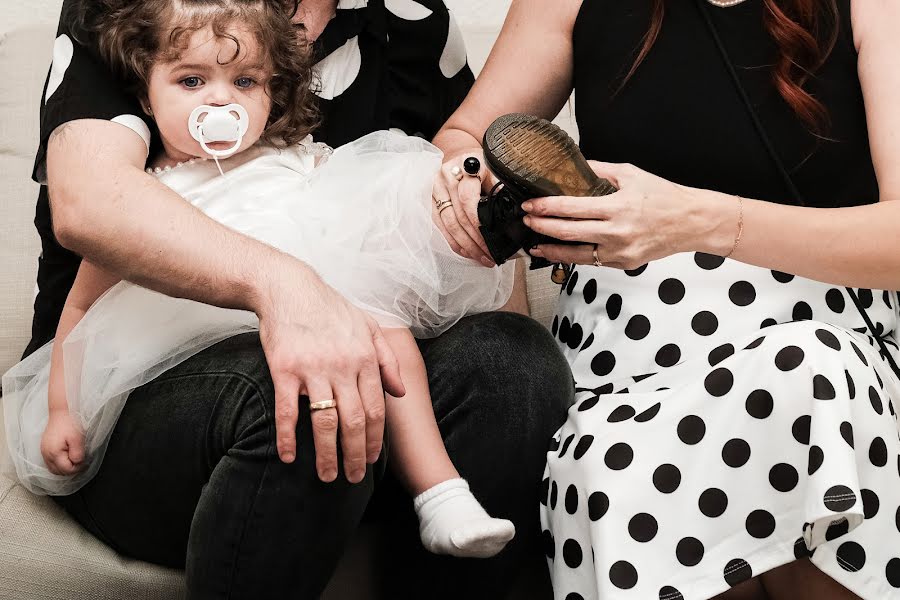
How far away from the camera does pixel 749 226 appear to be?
3.38 ft

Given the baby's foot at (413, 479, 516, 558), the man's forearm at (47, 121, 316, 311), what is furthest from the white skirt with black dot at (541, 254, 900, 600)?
the man's forearm at (47, 121, 316, 311)

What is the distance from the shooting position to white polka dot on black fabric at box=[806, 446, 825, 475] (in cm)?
89

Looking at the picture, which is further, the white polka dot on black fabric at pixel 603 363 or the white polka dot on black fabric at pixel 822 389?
the white polka dot on black fabric at pixel 603 363

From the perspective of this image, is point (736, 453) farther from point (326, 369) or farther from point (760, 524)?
point (326, 369)

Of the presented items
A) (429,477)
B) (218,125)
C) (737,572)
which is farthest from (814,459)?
(218,125)

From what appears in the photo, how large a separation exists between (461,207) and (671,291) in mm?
280

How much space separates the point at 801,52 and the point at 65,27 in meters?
0.90

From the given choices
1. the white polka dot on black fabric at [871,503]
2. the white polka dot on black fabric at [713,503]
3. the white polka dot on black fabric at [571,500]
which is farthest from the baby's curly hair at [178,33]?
the white polka dot on black fabric at [871,503]

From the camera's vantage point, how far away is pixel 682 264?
1194mm

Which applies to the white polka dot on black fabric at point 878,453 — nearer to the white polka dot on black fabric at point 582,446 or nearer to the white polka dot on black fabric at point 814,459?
the white polka dot on black fabric at point 814,459

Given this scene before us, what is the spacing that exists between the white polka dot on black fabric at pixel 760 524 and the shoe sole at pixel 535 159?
357 mm

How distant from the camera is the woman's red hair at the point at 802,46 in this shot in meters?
1.19

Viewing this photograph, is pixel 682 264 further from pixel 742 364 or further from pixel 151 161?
pixel 151 161

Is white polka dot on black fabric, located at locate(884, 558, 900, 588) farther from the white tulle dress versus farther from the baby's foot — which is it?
the white tulle dress
